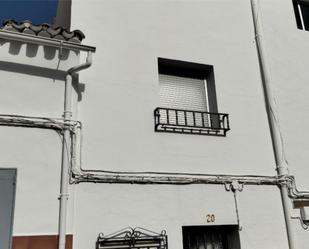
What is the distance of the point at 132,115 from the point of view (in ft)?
18.4

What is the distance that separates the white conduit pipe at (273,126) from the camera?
234 inches

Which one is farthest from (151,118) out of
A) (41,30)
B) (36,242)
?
(36,242)

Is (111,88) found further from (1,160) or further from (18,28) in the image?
(1,160)

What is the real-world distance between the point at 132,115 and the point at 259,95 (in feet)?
8.79

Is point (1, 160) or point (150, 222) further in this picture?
point (150, 222)

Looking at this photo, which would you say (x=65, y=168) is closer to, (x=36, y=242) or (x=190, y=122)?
(x=36, y=242)

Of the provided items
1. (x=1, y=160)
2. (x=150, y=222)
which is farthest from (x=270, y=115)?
(x=1, y=160)

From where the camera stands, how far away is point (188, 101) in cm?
634

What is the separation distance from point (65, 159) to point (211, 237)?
2.77m

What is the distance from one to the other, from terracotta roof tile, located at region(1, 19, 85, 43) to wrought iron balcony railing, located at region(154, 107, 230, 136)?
174 cm

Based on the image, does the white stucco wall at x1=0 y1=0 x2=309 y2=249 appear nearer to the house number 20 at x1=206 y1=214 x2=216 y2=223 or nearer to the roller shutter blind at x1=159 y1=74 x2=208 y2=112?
the house number 20 at x1=206 y1=214 x2=216 y2=223

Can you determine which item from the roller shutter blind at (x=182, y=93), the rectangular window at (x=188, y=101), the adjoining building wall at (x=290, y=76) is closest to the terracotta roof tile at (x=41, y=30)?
the rectangular window at (x=188, y=101)

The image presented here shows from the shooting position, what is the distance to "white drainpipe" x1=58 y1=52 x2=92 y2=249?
175 inches

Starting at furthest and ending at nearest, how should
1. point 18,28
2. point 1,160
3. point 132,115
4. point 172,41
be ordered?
point 172,41 < point 132,115 < point 18,28 < point 1,160
